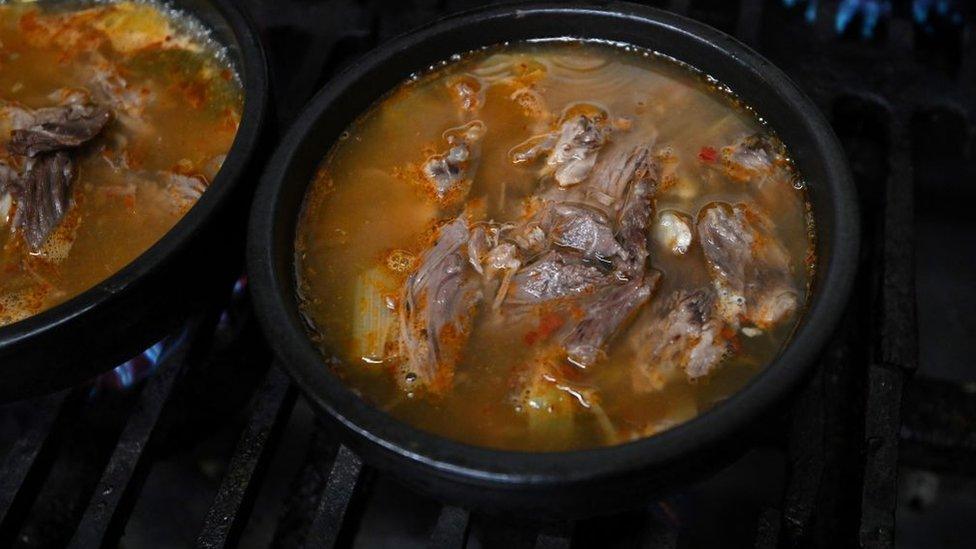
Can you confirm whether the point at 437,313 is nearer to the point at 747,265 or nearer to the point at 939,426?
the point at 747,265

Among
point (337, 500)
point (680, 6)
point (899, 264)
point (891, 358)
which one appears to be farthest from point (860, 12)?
point (337, 500)

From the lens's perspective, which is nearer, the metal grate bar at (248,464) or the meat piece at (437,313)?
the meat piece at (437,313)

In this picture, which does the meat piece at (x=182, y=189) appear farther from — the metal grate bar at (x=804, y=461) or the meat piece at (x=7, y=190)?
the metal grate bar at (x=804, y=461)

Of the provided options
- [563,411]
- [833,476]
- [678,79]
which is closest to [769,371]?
[563,411]

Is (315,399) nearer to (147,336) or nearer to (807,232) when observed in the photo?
(147,336)

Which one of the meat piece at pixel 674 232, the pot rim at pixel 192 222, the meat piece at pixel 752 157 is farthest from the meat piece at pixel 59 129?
the meat piece at pixel 752 157

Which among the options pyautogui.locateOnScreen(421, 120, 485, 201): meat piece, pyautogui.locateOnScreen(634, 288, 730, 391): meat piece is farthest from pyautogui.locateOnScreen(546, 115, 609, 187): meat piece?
pyautogui.locateOnScreen(634, 288, 730, 391): meat piece

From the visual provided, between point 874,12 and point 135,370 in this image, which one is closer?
point 135,370
